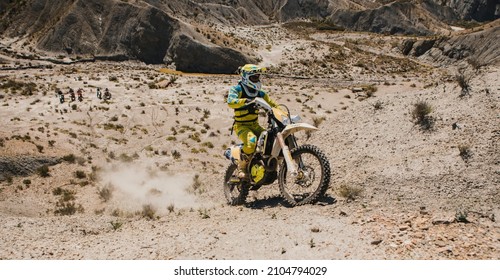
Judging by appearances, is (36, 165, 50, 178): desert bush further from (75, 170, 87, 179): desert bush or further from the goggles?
the goggles

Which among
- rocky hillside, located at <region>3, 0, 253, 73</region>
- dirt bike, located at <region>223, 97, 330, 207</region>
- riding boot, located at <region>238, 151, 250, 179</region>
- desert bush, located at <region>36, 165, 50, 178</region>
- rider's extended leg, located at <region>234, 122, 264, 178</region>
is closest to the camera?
dirt bike, located at <region>223, 97, 330, 207</region>

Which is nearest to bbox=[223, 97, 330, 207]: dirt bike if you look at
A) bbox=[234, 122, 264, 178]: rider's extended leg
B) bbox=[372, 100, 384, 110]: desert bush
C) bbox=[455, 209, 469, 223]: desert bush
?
bbox=[234, 122, 264, 178]: rider's extended leg

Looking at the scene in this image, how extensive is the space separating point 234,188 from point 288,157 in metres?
3.75

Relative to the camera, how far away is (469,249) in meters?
6.09

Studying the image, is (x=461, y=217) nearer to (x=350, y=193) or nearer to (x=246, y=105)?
(x=350, y=193)

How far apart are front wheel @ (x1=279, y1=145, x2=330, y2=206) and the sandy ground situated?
0.30m

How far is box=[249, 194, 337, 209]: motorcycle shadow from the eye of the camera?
29.0 feet

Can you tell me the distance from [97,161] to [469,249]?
1751 cm

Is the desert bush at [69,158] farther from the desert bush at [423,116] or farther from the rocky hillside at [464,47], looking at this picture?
the rocky hillside at [464,47]

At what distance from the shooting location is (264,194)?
39.2ft

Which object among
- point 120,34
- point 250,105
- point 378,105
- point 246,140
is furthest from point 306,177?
point 120,34

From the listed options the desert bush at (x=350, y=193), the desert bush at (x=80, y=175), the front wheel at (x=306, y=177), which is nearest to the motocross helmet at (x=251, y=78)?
the front wheel at (x=306, y=177)

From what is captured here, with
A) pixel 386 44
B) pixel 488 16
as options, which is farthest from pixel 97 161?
pixel 488 16

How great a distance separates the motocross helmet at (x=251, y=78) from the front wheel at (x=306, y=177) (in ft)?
Answer: 6.08
